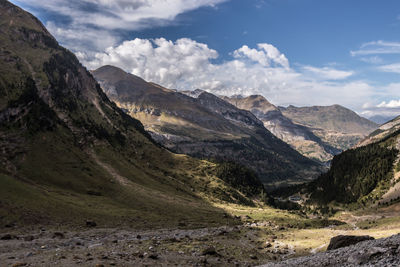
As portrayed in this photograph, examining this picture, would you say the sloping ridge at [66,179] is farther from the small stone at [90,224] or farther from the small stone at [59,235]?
the small stone at [59,235]

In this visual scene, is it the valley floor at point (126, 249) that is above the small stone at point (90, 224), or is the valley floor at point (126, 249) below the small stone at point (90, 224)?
above

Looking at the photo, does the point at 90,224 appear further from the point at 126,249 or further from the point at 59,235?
the point at 126,249

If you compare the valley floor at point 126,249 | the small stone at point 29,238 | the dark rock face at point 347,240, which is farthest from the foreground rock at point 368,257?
the small stone at point 29,238

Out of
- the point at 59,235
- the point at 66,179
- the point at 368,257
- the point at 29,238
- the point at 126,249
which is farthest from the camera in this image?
the point at 66,179

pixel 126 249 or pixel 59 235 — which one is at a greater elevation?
pixel 126 249

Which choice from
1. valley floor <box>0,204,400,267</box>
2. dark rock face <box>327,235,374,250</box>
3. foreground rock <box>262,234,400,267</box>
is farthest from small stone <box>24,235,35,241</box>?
dark rock face <box>327,235,374,250</box>

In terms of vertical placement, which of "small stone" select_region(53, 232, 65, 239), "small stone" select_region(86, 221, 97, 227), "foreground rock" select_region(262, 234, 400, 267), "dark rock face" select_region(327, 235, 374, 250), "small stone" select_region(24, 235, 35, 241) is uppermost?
"foreground rock" select_region(262, 234, 400, 267)

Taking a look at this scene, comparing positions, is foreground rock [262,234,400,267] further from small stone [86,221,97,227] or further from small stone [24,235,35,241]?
small stone [86,221,97,227]

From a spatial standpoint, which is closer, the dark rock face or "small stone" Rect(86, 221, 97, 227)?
the dark rock face

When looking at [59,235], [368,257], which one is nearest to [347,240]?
[368,257]

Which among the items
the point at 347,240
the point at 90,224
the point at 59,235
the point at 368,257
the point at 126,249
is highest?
the point at 368,257

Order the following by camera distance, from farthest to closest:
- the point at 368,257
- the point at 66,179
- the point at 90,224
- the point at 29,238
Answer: the point at 66,179 → the point at 90,224 → the point at 29,238 → the point at 368,257

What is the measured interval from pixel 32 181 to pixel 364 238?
352 feet

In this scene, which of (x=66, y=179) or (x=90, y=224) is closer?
(x=90, y=224)
